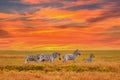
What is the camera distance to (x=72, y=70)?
34.6 metres

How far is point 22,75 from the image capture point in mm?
29062

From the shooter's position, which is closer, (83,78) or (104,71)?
(83,78)

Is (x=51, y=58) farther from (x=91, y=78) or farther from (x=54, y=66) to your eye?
(x=91, y=78)

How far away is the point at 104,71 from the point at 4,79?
40.1 ft

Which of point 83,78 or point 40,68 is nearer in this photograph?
point 83,78

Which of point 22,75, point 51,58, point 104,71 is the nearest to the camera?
point 22,75

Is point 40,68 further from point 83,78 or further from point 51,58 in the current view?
point 83,78

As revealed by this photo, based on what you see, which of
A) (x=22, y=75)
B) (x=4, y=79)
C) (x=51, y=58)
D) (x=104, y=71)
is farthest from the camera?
(x=51, y=58)

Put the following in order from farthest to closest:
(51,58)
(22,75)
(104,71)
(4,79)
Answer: (51,58) < (104,71) < (22,75) < (4,79)

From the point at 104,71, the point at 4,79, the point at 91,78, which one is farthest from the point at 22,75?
the point at 104,71

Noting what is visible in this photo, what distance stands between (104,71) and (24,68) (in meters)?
9.19

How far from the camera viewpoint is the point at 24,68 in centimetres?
3612

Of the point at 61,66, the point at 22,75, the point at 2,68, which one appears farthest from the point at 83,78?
the point at 2,68

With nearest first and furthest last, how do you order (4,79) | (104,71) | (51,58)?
(4,79) → (104,71) → (51,58)
